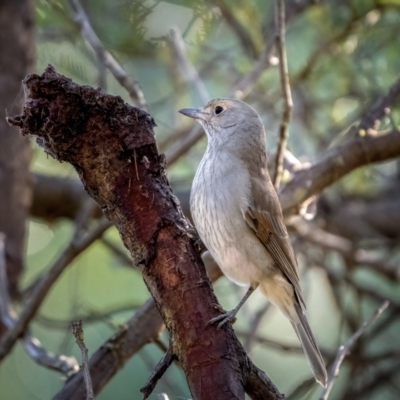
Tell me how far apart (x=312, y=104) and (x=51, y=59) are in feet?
6.37

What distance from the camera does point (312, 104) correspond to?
5332 millimetres

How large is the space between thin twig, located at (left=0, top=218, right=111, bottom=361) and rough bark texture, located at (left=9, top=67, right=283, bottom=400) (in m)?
1.41

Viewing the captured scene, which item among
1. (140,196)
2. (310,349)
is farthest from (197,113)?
(140,196)

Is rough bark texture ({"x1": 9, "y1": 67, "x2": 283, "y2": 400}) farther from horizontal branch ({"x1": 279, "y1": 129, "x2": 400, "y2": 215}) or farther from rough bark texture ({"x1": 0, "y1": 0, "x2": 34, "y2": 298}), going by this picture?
rough bark texture ({"x1": 0, "y1": 0, "x2": 34, "y2": 298})


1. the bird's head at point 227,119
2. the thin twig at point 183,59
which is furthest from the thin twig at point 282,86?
the thin twig at point 183,59

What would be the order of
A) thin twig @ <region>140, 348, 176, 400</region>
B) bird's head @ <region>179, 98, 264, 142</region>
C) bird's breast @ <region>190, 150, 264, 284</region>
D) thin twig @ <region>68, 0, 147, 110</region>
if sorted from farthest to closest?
bird's head @ <region>179, 98, 264, 142</region>, thin twig @ <region>68, 0, 147, 110</region>, bird's breast @ <region>190, 150, 264, 284</region>, thin twig @ <region>140, 348, 176, 400</region>

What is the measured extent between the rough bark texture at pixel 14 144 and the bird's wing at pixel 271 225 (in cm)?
159

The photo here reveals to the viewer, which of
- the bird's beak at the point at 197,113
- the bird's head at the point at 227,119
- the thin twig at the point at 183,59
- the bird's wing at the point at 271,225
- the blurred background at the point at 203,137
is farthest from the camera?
the blurred background at the point at 203,137

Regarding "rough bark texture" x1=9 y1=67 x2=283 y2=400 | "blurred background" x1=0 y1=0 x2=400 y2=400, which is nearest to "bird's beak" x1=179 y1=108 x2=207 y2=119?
"blurred background" x1=0 y1=0 x2=400 y2=400

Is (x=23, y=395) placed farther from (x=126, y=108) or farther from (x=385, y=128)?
(x=126, y=108)

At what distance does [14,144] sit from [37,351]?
1419 millimetres

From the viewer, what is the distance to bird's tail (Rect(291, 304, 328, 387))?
10.8 ft

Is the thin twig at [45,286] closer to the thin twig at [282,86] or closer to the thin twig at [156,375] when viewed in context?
the thin twig at [282,86]

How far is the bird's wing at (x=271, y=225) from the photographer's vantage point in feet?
11.3
